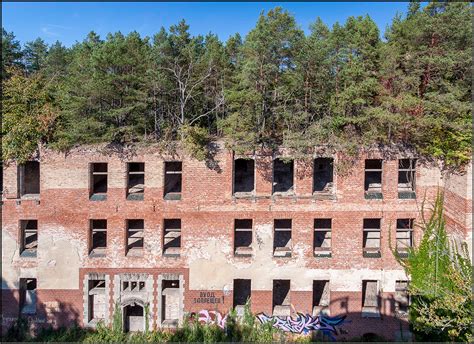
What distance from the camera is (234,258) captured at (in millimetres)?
17391

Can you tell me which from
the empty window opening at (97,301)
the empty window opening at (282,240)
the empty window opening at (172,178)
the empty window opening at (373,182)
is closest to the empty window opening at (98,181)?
the empty window opening at (172,178)

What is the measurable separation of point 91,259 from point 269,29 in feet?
47.9

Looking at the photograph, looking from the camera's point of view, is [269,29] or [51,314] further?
[51,314]

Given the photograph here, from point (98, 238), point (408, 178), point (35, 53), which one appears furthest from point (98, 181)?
point (35, 53)

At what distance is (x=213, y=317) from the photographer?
57.1 feet

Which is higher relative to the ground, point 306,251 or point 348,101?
point 348,101

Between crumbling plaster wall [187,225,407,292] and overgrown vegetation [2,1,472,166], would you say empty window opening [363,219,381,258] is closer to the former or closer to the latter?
Result: crumbling plaster wall [187,225,407,292]

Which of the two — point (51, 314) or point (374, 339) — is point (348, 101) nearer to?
point (374, 339)

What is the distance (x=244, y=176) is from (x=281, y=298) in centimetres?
825

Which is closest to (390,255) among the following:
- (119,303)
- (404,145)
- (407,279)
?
(407,279)

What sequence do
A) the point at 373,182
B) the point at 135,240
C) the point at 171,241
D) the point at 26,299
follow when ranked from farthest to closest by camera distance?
1. the point at 373,182
2. the point at 135,240
3. the point at 171,241
4. the point at 26,299

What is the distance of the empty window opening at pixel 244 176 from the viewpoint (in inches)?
837

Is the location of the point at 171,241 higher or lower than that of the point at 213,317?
higher

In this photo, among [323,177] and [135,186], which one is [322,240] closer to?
[323,177]
